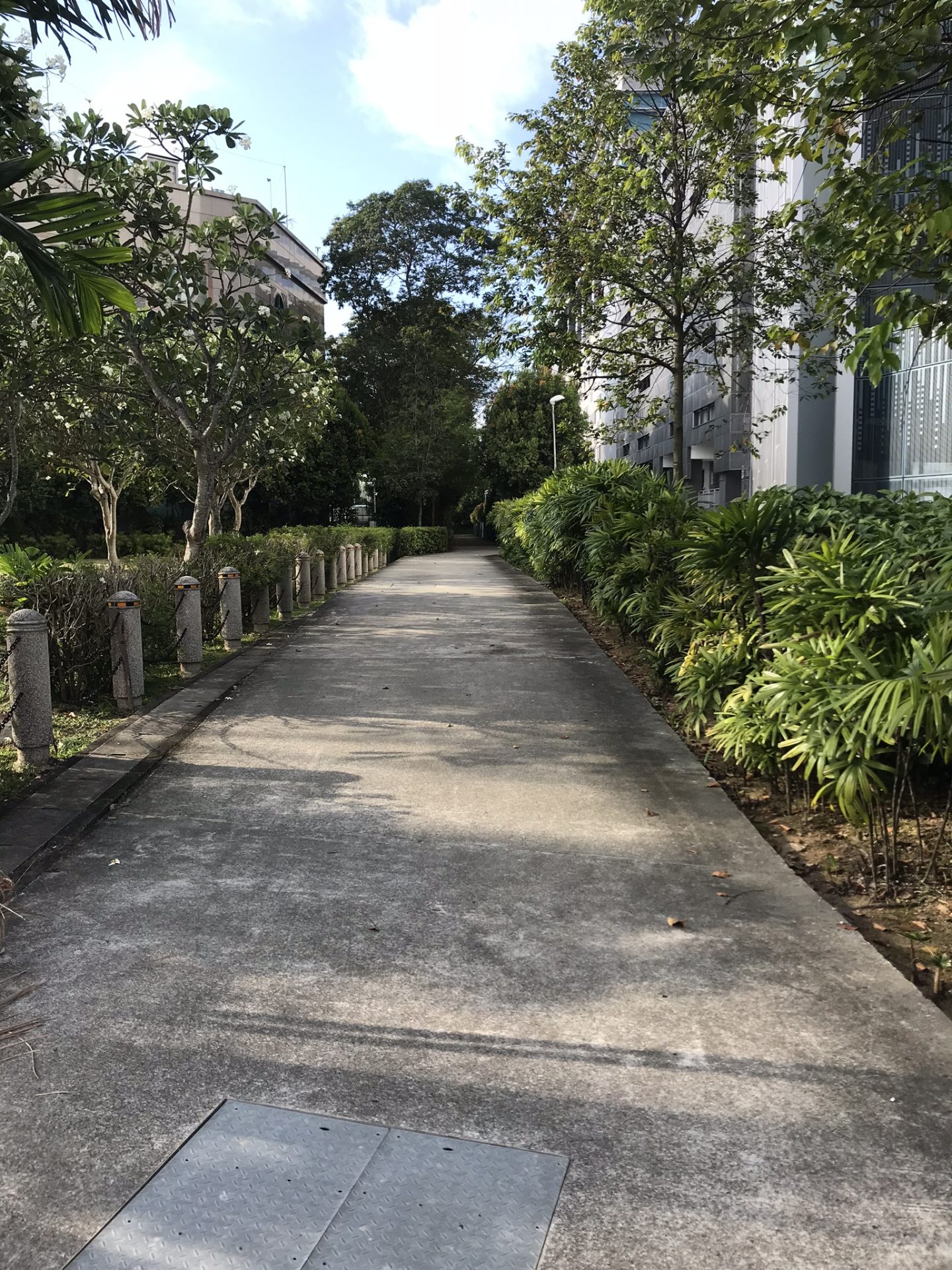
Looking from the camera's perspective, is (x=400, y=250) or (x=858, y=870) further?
(x=400, y=250)

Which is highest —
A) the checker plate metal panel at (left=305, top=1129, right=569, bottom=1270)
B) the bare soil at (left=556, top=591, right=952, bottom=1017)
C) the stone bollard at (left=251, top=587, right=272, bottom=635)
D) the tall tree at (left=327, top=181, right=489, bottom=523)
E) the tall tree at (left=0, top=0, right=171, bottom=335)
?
the tall tree at (left=327, top=181, right=489, bottom=523)

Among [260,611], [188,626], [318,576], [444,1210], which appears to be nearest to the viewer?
[444,1210]

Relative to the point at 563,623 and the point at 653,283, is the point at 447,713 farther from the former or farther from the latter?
the point at 653,283

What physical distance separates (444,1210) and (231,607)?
30.9 feet

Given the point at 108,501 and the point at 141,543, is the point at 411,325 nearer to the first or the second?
the point at 141,543

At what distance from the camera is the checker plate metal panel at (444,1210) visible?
2281mm

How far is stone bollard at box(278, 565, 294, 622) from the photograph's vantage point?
1477cm

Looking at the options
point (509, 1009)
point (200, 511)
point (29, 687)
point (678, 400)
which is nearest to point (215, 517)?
point (200, 511)

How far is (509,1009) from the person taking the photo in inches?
135

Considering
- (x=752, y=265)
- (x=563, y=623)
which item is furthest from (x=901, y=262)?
(x=752, y=265)

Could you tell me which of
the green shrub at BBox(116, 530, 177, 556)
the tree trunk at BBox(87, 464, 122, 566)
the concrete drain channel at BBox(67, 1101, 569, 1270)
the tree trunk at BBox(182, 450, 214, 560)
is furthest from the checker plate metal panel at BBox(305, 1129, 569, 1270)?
the green shrub at BBox(116, 530, 177, 556)

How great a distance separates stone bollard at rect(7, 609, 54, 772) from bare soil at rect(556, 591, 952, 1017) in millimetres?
4183

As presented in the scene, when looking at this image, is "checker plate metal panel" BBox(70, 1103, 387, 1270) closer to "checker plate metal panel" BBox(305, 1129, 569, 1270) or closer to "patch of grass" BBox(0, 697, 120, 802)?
A: "checker plate metal panel" BBox(305, 1129, 569, 1270)

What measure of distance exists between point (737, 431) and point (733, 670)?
1883 centimetres
